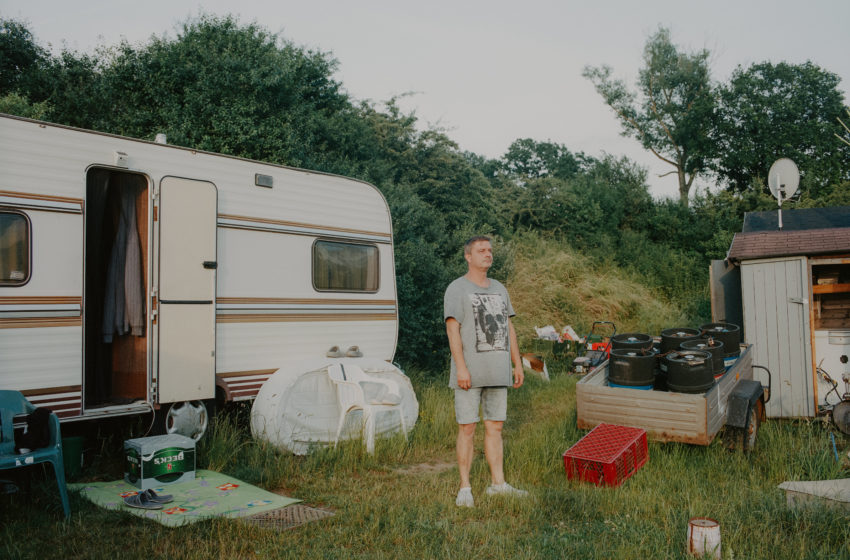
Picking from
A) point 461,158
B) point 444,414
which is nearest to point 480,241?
point 444,414

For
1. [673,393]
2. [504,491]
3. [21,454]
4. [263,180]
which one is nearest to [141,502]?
[21,454]

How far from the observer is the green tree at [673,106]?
82.2 feet

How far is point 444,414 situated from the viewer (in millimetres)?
7094

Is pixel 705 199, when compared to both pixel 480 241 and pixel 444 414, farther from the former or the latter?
pixel 480 241

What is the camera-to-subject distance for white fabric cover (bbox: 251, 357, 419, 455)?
234 inches

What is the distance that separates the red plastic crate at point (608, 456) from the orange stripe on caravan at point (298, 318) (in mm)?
3050

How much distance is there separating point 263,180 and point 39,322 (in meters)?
2.52

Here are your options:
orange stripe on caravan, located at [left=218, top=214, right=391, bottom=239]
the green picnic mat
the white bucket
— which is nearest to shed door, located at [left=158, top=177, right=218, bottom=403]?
orange stripe on caravan, located at [left=218, top=214, right=391, bottom=239]

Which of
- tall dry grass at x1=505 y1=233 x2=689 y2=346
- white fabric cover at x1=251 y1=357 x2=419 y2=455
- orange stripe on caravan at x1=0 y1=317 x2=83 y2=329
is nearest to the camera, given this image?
orange stripe on caravan at x1=0 y1=317 x2=83 y2=329

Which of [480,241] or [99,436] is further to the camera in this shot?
[99,436]

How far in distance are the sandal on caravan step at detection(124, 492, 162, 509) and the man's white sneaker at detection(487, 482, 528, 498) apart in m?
2.35

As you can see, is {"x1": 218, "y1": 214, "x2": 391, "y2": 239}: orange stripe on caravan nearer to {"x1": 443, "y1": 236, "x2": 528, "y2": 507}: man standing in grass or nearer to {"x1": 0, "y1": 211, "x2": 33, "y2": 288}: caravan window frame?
{"x1": 0, "y1": 211, "x2": 33, "y2": 288}: caravan window frame

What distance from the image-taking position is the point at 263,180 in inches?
259

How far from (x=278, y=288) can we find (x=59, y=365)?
2.18 metres
